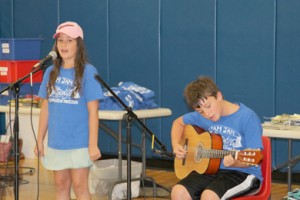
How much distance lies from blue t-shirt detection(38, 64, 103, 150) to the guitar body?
0.63 metres

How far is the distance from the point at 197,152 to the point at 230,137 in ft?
0.86

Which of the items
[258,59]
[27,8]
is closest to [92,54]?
[27,8]

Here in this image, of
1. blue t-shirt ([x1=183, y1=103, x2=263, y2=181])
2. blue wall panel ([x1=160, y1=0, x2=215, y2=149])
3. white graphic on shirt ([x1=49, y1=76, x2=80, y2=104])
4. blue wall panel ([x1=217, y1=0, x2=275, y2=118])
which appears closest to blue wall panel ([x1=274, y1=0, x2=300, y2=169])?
blue wall panel ([x1=217, y1=0, x2=275, y2=118])

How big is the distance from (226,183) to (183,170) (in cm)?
42

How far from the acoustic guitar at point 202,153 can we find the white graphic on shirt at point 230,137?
0.03 m

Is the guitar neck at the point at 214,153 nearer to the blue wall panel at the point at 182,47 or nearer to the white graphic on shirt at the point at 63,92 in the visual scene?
the white graphic on shirt at the point at 63,92

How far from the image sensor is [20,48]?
310 inches

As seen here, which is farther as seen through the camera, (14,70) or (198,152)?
(14,70)

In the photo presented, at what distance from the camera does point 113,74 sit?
25.9 ft

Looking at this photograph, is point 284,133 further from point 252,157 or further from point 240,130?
point 252,157

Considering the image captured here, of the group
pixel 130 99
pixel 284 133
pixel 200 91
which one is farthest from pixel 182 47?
pixel 200 91

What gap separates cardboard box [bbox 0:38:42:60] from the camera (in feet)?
25.6

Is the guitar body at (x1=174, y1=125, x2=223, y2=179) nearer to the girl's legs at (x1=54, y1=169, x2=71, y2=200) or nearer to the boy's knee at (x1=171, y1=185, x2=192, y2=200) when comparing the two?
the boy's knee at (x1=171, y1=185, x2=192, y2=200)

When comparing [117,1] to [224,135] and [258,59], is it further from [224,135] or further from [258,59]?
[224,135]
